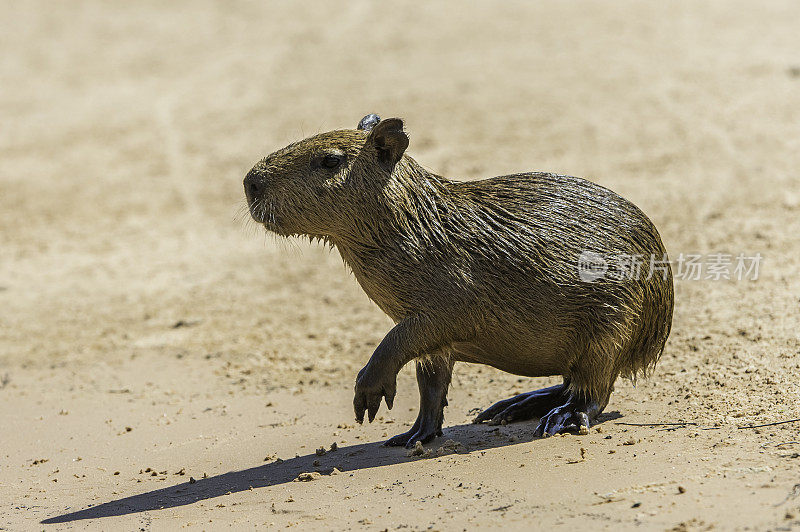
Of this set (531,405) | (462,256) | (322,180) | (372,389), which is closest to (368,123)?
(322,180)

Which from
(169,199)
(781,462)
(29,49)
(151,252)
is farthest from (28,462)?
(29,49)

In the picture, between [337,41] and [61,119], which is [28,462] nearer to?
[61,119]

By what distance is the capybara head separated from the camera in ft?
17.1

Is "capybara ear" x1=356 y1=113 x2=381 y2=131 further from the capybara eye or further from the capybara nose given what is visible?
the capybara nose

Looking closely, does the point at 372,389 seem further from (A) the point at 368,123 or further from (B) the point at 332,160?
(A) the point at 368,123

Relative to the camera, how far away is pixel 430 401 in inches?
220

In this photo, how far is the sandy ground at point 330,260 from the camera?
4.84 meters

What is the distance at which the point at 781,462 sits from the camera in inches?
176

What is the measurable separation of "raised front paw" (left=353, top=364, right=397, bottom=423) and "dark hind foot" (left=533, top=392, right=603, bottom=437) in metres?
0.92

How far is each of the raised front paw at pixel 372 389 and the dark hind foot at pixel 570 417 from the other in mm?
915

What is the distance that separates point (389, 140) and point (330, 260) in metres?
5.05

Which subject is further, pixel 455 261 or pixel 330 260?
pixel 330 260

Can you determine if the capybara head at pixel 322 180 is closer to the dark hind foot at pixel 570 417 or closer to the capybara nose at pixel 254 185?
the capybara nose at pixel 254 185

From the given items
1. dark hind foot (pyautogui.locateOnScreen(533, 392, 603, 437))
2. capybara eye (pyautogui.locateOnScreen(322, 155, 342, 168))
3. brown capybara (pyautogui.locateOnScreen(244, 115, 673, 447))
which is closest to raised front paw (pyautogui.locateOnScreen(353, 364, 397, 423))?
brown capybara (pyautogui.locateOnScreen(244, 115, 673, 447))
